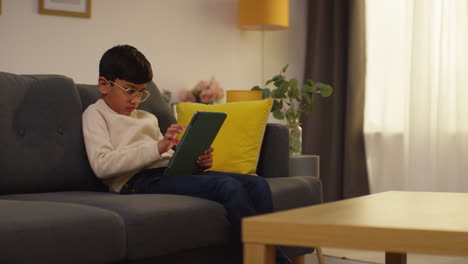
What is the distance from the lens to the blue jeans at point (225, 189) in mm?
2064

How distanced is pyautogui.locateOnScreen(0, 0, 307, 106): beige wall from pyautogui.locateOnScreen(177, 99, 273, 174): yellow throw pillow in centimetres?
169

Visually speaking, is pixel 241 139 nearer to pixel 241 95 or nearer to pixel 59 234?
pixel 241 95

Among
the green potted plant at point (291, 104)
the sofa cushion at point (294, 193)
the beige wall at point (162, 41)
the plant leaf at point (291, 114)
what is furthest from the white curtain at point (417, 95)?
the sofa cushion at point (294, 193)

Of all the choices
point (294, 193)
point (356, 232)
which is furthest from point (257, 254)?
point (294, 193)

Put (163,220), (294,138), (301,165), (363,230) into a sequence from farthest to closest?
(294,138) < (301,165) < (163,220) < (363,230)

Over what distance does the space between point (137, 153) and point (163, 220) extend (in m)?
0.44

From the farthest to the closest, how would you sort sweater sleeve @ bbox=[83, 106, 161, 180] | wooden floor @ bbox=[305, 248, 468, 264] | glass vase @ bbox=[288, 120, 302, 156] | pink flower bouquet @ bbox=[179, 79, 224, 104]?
pink flower bouquet @ bbox=[179, 79, 224, 104] → glass vase @ bbox=[288, 120, 302, 156] → wooden floor @ bbox=[305, 248, 468, 264] → sweater sleeve @ bbox=[83, 106, 161, 180]

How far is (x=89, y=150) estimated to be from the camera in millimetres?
2293

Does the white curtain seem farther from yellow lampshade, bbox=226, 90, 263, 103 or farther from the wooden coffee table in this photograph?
the wooden coffee table

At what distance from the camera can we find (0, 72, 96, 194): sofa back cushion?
223 centimetres

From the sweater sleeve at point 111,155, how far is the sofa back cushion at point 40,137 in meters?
0.12

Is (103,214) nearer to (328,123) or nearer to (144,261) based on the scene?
(144,261)

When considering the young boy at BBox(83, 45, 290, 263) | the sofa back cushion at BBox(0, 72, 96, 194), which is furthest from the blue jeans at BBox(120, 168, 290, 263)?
the sofa back cushion at BBox(0, 72, 96, 194)

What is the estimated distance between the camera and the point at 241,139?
2.68 m
